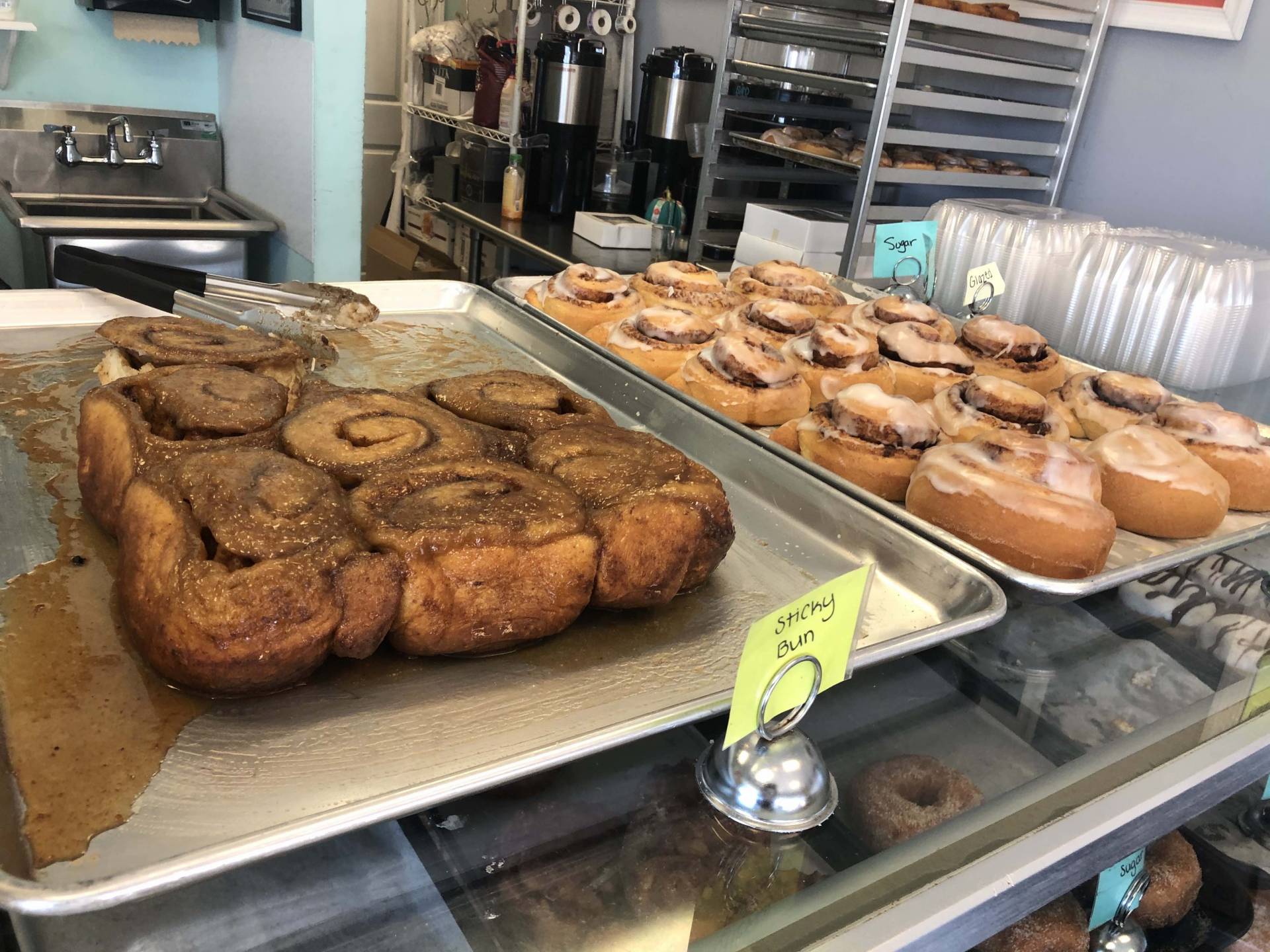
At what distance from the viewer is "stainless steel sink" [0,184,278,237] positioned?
2.68 meters

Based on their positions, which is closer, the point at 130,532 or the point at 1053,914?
the point at 130,532

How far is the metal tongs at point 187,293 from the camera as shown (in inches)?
63.1

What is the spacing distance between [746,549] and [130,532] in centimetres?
70

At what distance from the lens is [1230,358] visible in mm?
2213

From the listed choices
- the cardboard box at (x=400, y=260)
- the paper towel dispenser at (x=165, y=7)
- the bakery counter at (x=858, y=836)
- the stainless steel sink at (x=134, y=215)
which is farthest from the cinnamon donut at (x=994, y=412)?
the cardboard box at (x=400, y=260)

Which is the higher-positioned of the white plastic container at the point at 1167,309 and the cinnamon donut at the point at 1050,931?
the white plastic container at the point at 1167,309

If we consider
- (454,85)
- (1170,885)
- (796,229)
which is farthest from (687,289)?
(454,85)

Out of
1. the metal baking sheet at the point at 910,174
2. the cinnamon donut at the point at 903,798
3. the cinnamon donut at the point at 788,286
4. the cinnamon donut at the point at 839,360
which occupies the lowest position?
the cinnamon donut at the point at 903,798

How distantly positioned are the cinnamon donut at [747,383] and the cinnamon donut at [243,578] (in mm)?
819

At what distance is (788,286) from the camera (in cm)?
218

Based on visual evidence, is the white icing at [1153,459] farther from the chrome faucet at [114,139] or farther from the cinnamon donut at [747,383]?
the chrome faucet at [114,139]

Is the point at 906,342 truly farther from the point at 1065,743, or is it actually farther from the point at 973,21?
the point at 973,21

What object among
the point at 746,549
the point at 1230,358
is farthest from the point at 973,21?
the point at 746,549

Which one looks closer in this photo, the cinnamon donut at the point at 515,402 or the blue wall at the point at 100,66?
the cinnamon donut at the point at 515,402
